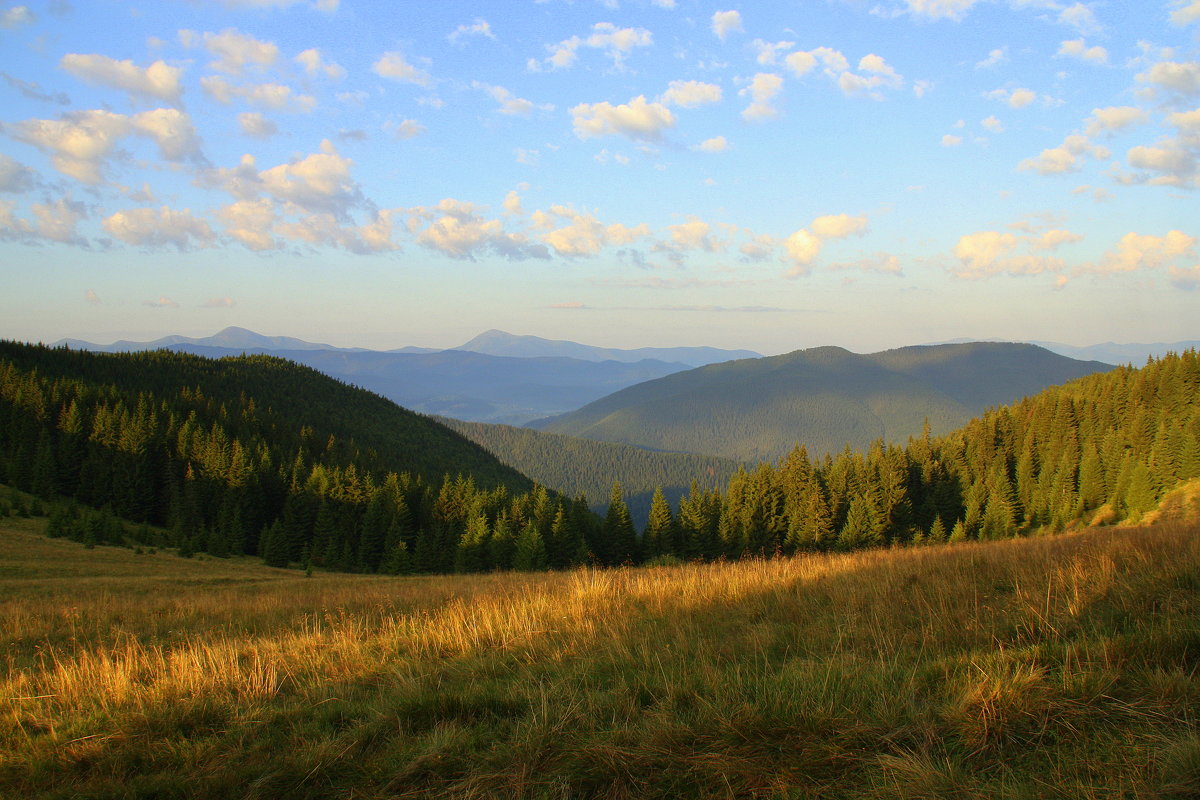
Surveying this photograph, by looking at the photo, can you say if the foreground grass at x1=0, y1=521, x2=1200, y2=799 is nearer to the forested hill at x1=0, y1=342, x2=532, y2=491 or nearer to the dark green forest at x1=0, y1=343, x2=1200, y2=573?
the dark green forest at x1=0, y1=343, x2=1200, y2=573

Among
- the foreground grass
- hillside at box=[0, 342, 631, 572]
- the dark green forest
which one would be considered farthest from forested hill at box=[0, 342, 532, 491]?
the foreground grass

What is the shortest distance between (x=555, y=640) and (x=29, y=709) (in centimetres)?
459

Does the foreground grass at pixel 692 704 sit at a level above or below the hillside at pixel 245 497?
above

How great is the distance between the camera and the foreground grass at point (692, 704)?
3400 mm

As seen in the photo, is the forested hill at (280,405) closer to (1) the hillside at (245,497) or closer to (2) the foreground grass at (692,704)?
(1) the hillside at (245,497)

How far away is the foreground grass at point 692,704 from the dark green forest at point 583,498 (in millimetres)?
42052

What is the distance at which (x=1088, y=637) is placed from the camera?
16.1 feet

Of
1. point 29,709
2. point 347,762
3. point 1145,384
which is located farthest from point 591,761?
point 1145,384

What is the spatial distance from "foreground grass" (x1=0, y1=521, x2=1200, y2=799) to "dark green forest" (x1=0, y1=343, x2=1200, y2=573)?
138 feet

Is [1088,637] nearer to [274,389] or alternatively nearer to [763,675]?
[763,675]

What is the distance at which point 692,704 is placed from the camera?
4.32 m

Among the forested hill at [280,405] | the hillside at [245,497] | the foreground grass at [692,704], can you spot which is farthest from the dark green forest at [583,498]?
the foreground grass at [692,704]

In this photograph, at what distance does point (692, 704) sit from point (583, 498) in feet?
195

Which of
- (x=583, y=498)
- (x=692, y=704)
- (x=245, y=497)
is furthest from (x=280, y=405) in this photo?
(x=692, y=704)
